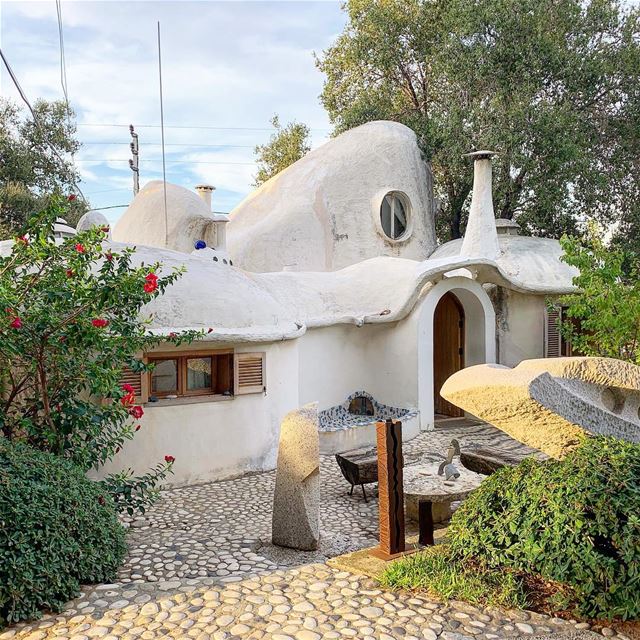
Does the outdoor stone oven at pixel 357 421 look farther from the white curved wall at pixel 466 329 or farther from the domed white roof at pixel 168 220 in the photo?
the domed white roof at pixel 168 220

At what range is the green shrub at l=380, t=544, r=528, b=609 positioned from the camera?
5160 mm

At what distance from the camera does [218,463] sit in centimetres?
995

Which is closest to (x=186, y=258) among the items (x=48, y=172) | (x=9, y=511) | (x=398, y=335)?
(x=398, y=335)

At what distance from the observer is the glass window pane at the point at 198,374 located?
32.8 ft

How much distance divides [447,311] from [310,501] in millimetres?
9353

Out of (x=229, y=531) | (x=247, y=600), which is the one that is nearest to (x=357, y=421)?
(x=229, y=531)

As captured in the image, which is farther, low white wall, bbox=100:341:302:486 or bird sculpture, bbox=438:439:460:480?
low white wall, bbox=100:341:302:486

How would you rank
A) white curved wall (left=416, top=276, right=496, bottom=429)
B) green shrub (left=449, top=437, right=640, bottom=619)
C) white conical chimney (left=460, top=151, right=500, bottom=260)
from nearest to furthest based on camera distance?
green shrub (left=449, top=437, right=640, bottom=619) → white curved wall (left=416, top=276, right=496, bottom=429) → white conical chimney (left=460, top=151, right=500, bottom=260)

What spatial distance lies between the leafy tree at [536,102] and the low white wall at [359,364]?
8293mm

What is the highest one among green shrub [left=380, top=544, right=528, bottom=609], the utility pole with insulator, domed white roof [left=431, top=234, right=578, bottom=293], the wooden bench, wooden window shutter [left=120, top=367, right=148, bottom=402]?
the utility pole with insulator

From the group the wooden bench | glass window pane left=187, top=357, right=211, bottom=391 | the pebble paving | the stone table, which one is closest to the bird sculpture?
the stone table

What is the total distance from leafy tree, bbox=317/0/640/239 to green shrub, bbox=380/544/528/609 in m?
15.5

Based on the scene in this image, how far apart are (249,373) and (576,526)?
6269mm

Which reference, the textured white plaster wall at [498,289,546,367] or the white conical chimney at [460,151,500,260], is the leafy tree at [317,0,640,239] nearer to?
the white conical chimney at [460,151,500,260]
